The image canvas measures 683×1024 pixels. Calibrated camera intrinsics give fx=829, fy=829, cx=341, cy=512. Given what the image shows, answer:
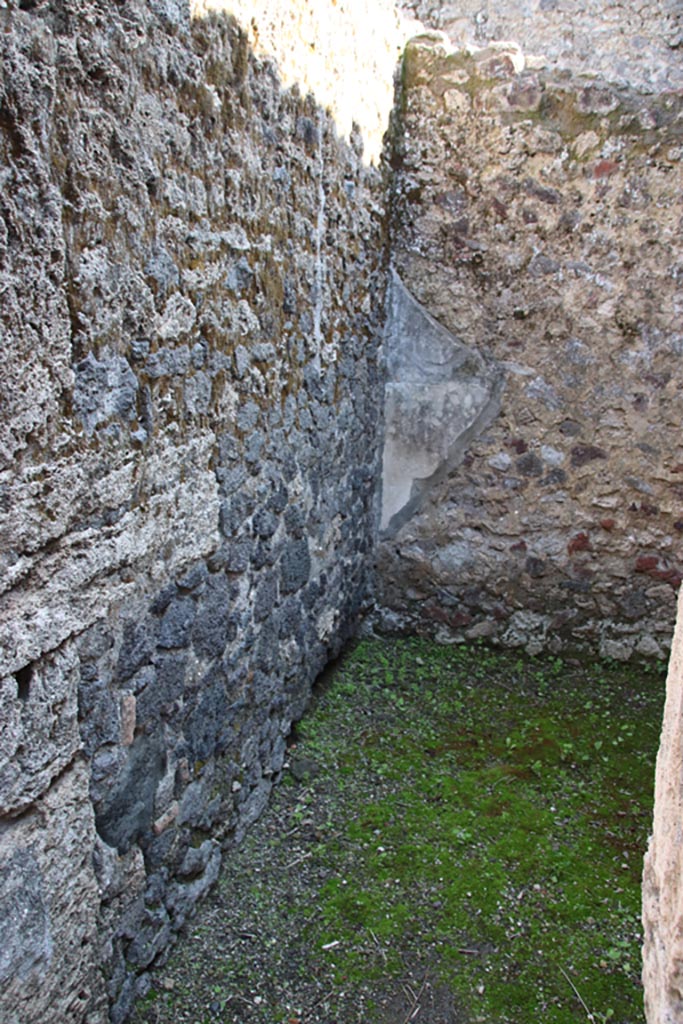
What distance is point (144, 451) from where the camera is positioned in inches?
76.5

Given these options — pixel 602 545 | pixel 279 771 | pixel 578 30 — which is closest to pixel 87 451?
pixel 279 771

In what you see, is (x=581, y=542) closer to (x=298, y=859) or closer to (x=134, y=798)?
(x=298, y=859)

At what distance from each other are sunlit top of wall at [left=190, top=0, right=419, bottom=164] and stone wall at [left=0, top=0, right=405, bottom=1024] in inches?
2.6

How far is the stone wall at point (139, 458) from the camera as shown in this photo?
1.53 meters

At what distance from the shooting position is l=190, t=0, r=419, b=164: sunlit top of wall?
7.79ft

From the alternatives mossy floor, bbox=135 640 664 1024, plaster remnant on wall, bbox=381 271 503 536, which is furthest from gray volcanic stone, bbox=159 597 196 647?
plaster remnant on wall, bbox=381 271 503 536

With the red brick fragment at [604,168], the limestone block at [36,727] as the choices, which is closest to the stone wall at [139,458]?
the limestone block at [36,727]

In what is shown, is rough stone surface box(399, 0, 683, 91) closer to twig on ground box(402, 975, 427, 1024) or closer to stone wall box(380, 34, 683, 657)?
stone wall box(380, 34, 683, 657)

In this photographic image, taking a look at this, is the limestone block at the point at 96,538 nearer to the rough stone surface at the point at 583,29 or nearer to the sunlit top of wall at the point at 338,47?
the sunlit top of wall at the point at 338,47

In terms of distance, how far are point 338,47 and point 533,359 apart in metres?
1.60

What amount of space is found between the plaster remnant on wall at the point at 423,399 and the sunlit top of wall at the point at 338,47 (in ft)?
2.58

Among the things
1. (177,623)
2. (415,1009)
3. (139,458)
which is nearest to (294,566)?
(177,623)

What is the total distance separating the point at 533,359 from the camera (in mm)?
3893

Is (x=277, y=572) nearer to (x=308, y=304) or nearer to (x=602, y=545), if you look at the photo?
(x=308, y=304)
